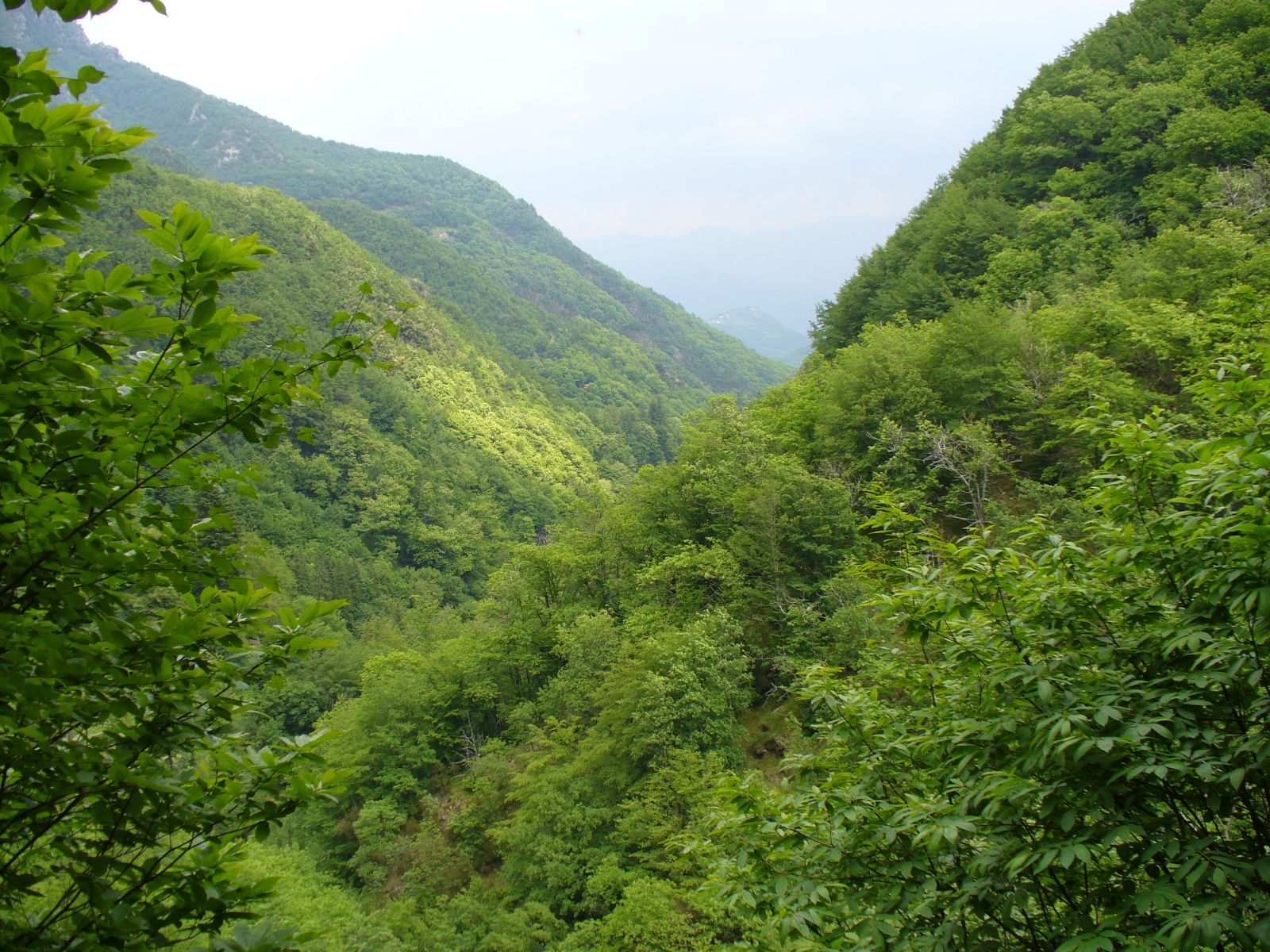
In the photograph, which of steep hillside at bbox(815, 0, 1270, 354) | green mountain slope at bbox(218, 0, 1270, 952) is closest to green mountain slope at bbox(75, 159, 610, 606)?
green mountain slope at bbox(218, 0, 1270, 952)

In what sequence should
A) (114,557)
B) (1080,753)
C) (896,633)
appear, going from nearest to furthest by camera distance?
(114,557) → (1080,753) → (896,633)

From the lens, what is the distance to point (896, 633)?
36.7 ft

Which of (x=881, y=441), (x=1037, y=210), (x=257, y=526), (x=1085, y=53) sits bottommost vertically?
(x=257, y=526)

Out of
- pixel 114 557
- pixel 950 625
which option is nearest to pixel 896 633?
pixel 950 625

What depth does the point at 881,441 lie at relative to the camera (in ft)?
66.8

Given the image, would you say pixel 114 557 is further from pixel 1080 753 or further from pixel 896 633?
pixel 896 633

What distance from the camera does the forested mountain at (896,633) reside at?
276 cm

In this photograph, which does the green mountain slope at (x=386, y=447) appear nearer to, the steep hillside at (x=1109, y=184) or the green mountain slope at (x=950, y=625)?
the green mountain slope at (x=950, y=625)

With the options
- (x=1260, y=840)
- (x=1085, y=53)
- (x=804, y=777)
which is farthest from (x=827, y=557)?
(x=1085, y=53)

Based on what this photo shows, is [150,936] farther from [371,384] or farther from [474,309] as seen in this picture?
[474,309]

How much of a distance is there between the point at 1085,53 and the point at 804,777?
2102 inches

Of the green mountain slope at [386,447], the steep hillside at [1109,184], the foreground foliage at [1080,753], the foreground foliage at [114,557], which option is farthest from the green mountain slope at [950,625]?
the green mountain slope at [386,447]

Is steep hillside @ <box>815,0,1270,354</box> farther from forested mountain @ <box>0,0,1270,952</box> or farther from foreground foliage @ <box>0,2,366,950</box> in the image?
foreground foliage @ <box>0,2,366,950</box>

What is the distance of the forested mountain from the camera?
2.76 meters
